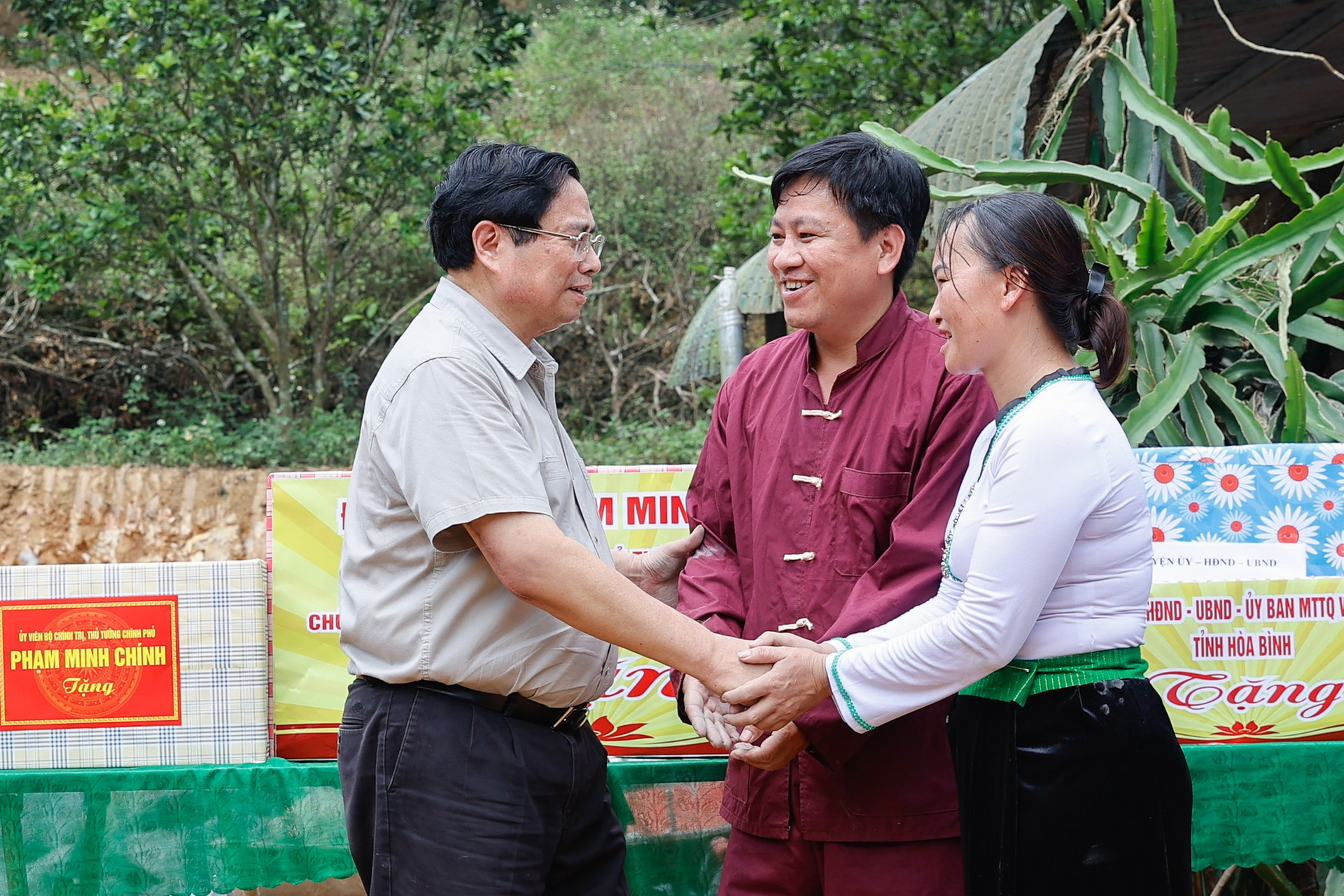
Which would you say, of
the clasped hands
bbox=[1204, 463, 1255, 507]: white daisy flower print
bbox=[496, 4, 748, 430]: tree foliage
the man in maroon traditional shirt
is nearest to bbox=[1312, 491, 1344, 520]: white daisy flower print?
bbox=[1204, 463, 1255, 507]: white daisy flower print

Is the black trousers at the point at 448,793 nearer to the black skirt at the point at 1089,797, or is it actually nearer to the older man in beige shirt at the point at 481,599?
the older man in beige shirt at the point at 481,599

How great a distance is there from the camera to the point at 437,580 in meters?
1.96

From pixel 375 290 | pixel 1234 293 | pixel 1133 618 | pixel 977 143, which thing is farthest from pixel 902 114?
pixel 1133 618

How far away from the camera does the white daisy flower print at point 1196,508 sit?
2.65m

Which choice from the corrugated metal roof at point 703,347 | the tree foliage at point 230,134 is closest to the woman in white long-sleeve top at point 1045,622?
the corrugated metal roof at point 703,347

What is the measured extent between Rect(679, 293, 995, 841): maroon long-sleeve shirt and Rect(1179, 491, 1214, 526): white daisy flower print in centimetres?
83

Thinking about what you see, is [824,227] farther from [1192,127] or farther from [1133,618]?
[1192,127]

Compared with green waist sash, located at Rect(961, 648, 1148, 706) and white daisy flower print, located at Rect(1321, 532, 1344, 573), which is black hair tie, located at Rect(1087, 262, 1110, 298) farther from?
white daisy flower print, located at Rect(1321, 532, 1344, 573)

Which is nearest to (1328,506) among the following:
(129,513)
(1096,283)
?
(1096,283)

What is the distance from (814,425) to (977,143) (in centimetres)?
227

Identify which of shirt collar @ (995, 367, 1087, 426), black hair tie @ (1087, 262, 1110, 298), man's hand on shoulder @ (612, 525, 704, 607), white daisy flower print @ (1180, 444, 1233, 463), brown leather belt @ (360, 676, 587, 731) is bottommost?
brown leather belt @ (360, 676, 587, 731)

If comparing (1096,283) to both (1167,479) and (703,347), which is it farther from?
(703,347)

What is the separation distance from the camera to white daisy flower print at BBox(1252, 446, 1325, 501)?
8.61 feet

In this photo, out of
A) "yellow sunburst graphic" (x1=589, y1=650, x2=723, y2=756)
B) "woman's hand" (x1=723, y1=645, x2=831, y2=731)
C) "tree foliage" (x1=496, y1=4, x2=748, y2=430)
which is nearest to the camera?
"woman's hand" (x1=723, y1=645, x2=831, y2=731)
